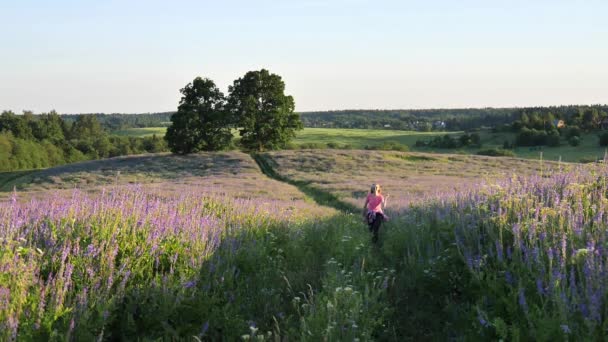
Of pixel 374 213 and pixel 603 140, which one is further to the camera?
pixel 603 140

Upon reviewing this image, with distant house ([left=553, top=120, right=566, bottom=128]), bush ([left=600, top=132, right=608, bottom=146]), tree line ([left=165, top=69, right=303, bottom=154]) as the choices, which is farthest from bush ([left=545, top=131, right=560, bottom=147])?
tree line ([left=165, top=69, right=303, bottom=154])

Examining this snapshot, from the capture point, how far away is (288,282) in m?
6.25

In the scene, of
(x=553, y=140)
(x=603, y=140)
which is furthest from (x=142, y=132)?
(x=603, y=140)

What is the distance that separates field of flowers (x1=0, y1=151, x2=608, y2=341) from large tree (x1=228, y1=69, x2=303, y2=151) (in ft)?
181

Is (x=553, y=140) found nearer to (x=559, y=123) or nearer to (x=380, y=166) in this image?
(x=559, y=123)

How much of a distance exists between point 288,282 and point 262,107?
58.8 meters

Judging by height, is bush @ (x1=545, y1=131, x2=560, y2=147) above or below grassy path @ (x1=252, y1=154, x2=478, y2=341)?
below

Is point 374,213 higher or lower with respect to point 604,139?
higher

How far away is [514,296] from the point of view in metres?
5.10

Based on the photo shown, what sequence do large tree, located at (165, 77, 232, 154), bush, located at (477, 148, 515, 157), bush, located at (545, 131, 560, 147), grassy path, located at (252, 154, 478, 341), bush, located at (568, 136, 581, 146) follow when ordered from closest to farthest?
grassy path, located at (252, 154, 478, 341) < large tree, located at (165, 77, 232, 154) < bush, located at (477, 148, 515, 157) < bush, located at (568, 136, 581, 146) < bush, located at (545, 131, 560, 147)

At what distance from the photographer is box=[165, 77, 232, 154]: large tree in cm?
6144

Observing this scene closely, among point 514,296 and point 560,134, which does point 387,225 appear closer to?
point 514,296

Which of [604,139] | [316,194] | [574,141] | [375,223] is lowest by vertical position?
[316,194]

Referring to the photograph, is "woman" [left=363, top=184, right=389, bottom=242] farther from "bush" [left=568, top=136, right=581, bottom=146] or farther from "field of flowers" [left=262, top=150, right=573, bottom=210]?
"bush" [left=568, top=136, right=581, bottom=146]
